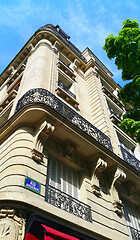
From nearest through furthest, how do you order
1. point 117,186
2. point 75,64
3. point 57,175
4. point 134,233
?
point 57,175
point 134,233
point 117,186
point 75,64

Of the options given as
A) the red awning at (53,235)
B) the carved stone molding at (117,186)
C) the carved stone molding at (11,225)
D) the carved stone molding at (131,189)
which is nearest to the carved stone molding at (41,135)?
the carved stone molding at (11,225)

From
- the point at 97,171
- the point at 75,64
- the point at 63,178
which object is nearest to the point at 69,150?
the point at 63,178

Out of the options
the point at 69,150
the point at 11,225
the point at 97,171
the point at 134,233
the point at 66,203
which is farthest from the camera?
the point at 134,233

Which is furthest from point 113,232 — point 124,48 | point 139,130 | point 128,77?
point 124,48

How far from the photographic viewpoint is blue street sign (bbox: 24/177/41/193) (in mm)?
5154

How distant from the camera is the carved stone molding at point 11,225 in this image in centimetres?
412

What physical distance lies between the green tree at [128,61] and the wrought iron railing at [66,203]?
3.08m

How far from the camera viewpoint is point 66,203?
5.87 metres

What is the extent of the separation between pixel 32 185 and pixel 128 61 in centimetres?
577

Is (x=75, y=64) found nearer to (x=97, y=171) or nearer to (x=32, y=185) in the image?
(x=97, y=171)

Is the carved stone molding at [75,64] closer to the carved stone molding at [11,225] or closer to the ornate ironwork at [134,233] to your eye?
the ornate ironwork at [134,233]

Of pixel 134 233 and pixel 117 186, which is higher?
pixel 117 186

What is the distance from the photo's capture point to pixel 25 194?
4820 mm

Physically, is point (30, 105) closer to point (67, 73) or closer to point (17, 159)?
point (17, 159)
